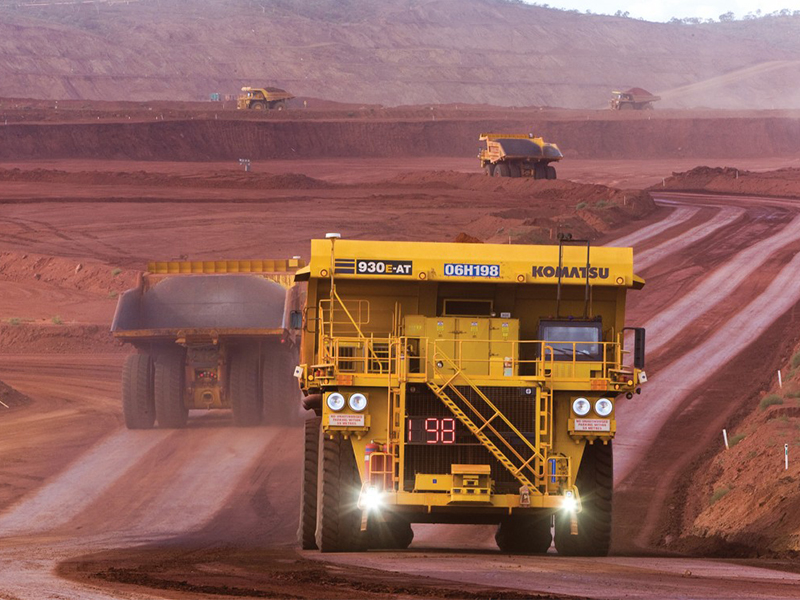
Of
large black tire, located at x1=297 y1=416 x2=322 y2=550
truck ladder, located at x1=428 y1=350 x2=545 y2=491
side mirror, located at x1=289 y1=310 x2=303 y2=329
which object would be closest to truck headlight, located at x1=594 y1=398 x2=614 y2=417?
truck ladder, located at x1=428 y1=350 x2=545 y2=491

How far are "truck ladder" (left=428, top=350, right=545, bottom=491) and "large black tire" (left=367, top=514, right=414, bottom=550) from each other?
4.58 feet

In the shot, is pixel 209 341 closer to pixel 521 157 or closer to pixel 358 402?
pixel 358 402

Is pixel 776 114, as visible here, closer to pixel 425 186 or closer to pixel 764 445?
pixel 425 186

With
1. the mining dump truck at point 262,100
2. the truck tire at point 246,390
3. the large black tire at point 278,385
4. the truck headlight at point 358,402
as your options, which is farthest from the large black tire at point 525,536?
the mining dump truck at point 262,100

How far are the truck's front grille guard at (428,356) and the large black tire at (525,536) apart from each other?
170 cm

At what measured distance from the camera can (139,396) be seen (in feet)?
83.0

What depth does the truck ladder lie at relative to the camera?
1376 cm

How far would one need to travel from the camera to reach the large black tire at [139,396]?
2531 cm

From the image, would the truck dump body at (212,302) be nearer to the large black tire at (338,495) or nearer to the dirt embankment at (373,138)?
the large black tire at (338,495)

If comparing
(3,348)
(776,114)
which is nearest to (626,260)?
(3,348)

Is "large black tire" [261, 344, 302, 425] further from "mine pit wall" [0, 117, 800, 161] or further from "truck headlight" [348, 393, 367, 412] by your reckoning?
"mine pit wall" [0, 117, 800, 161]

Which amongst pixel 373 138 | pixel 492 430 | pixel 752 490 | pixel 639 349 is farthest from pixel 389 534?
pixel 373 138

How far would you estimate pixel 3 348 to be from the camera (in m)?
35.7

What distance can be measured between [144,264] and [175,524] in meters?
28.5
